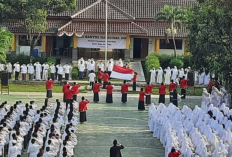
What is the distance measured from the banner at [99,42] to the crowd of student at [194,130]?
Result: 18.6 m

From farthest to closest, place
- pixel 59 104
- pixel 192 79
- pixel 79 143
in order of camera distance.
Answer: pixel 192 79
pixel 59 104
pixel 79 143

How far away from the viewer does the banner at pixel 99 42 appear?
148ft

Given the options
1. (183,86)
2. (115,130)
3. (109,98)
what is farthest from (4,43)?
(115,130)

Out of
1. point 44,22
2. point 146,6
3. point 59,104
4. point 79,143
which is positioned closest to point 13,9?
point 44,22

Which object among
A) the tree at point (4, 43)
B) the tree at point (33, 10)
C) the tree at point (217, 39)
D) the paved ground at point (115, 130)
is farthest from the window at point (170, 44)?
the tree at point (217, 39)

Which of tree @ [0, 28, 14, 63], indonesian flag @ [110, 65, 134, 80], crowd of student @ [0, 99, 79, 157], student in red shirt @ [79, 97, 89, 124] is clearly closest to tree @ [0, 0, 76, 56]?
tree @ [0, 28, 14, 63]

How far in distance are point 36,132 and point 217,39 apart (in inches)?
461

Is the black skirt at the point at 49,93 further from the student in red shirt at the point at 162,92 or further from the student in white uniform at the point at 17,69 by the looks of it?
the student in white uniform at the point at 17,69

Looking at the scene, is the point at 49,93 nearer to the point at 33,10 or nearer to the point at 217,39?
the point at 217,39

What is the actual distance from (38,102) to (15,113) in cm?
794

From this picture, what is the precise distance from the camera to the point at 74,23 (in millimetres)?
45281

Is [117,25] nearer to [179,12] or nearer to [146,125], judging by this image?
[179,12]

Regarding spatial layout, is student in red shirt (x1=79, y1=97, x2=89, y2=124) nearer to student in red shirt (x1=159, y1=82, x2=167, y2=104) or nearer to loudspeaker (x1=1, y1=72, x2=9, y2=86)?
student in red shirt (x1=159, y1=82, x2=167, y2=104)

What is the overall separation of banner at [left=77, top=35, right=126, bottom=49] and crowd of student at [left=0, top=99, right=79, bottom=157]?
61.4ft
